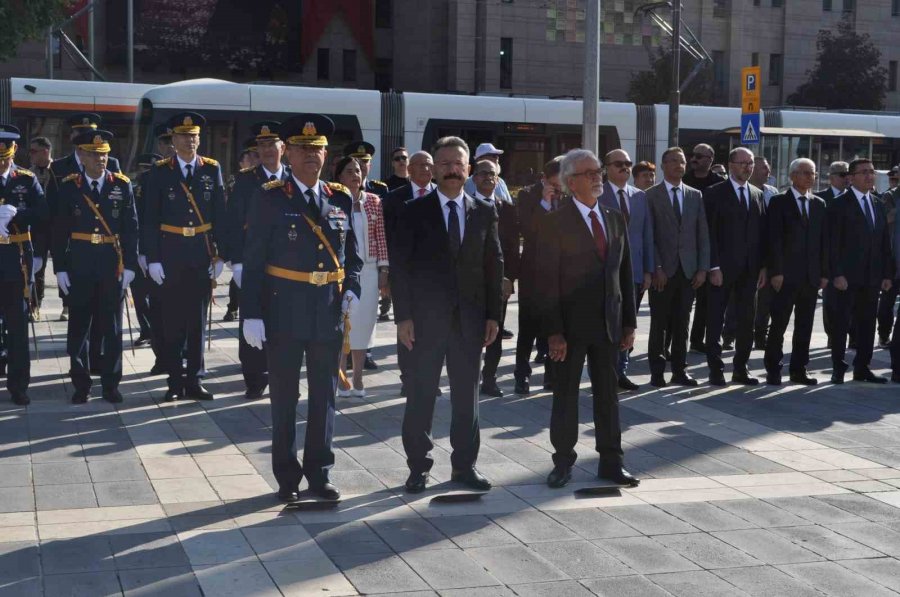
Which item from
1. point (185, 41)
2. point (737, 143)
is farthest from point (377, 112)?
point (185, 41)

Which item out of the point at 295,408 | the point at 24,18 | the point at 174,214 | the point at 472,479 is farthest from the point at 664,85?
the point at 295,408

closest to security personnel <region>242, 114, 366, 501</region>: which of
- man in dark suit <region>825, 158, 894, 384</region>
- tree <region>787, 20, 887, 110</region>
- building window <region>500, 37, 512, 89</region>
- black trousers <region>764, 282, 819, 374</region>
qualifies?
black trousers <region>764, 282, 819, 374</region>

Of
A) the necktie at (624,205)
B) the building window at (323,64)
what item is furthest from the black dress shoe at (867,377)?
the building window at (323,64)

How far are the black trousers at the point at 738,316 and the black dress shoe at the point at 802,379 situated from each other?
485mm

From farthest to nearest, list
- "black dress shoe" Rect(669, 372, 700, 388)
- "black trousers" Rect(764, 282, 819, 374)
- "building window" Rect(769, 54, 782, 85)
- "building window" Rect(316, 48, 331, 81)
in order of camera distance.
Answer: "building window" Rect(769, 54, 782, 85) < "building window" Rect(316, 48, 331, 81) < "black trousers" Rect(764, 282, 819, 374) < "black dress shoe" Rect(669, 372, 700, 388)

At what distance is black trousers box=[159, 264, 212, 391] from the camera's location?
389 inches

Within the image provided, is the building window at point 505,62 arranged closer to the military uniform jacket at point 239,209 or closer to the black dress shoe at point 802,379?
the black dress shoe at point 802,379

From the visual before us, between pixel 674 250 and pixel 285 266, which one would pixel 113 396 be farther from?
pixel 674 250

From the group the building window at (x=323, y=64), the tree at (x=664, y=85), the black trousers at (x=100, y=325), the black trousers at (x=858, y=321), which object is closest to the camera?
the black trousers at (x=100, y=325)

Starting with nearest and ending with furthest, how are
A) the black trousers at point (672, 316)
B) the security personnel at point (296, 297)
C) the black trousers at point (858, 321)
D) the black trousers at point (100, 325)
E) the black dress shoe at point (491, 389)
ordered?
the security personnel at point (296, 297) → the black trousers at point (100, 325) → the black dress shoe at point (491, 389) → the black trousers at point (672, 316) → the black trousers at point (858, 321)

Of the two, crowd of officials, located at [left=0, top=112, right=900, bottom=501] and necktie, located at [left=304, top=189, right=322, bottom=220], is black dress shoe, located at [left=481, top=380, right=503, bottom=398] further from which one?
necktie, located at [left=304, top=189, right=322, bottom=220]

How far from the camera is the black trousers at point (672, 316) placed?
10.8 meters

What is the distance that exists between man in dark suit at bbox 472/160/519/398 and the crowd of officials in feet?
0.07

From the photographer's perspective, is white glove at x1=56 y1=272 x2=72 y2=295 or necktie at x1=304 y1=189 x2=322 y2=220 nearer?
necktie at x1=304 y1=189 x2=322 y2=220
